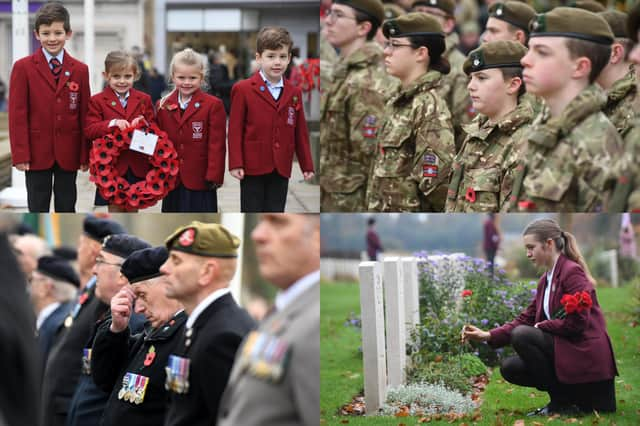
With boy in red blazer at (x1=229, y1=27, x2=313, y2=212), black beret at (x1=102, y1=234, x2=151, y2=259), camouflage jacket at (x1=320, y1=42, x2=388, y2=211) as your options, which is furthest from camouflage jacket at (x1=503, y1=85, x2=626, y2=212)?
camouflage jacket at (x1=320, y1=42, x2=388, y2=211)

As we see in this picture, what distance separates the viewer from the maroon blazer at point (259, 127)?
7.65m

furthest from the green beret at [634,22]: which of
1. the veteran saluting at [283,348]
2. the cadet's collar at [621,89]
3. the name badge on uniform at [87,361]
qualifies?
the name badge on uniform at [87,361]

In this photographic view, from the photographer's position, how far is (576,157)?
526 cm

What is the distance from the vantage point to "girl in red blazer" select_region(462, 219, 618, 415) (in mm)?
5551

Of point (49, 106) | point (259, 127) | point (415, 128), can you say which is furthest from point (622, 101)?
point (49, 106)

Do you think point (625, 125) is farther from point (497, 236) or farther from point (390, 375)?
point (390, 375)

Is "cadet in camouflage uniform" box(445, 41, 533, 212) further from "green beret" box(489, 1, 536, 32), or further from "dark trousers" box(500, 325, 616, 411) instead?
"green beret" box(489, 1, 536, 32)

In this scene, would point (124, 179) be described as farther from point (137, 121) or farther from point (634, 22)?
point (634, 22)

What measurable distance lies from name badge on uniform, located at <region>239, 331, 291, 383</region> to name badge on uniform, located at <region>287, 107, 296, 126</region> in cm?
367

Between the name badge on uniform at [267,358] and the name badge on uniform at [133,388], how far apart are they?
1236 mm

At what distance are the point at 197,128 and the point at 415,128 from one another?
57.3 inches

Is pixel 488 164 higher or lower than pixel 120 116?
lower

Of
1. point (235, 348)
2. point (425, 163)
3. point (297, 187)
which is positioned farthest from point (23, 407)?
point (297, 187)

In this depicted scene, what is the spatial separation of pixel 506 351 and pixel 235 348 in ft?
4.81
